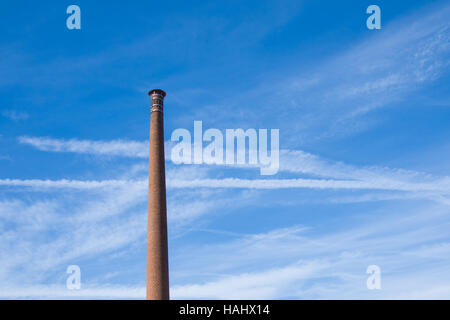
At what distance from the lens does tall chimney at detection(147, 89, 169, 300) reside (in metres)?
29.7

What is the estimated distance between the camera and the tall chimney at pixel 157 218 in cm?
2969

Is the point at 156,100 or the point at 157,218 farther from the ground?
the point at 156,100

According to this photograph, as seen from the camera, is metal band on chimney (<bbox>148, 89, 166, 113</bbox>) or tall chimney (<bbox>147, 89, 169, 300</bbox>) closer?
tall chimney (<bbox>147, 89, 169, 300</bbox>)

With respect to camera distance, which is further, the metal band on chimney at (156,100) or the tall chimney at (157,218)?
the metal band on chimney at (156,100)

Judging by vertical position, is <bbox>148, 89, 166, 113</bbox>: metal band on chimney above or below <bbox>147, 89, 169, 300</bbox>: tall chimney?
above

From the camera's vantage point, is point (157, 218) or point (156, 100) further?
point (156, 100)

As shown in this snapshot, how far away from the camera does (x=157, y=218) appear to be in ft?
102

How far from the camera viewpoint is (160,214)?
31156 mm

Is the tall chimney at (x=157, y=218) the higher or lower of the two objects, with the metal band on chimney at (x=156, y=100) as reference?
lower
